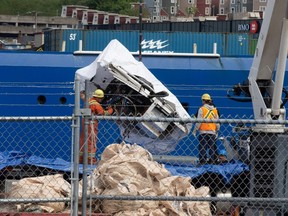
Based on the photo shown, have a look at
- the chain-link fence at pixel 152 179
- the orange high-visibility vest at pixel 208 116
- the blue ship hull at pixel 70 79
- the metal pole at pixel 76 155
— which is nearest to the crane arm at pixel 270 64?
the chain-link fence at pixel 152 179

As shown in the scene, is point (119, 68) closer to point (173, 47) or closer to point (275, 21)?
point (275, 21)

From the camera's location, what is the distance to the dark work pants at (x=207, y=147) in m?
→ 13.5

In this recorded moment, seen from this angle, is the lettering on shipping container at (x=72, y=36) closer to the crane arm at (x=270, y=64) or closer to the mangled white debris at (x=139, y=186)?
the crane arm at (x=270, y=64)

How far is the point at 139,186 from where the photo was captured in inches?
420

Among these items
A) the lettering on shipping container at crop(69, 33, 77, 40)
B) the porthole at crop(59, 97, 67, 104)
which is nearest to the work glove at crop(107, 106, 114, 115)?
the porthole at crop(59, 97, 67, 104)

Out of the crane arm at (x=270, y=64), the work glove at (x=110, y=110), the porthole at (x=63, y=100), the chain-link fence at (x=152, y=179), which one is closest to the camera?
the chain-link fence at (x=152, y=179)

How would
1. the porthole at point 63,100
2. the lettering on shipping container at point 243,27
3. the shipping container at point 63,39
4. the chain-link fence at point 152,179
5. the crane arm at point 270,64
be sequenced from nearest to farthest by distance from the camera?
the chain-link fence at point 152,179 → the crane arm at point 270,64 → the porthole at point 63,100 → the shipping container at point 63,39 → the lettering on shipping container at point 243,27

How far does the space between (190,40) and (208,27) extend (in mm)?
12378

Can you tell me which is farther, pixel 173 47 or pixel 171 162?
pixel 173 47

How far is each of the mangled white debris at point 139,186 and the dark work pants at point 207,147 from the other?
178cm

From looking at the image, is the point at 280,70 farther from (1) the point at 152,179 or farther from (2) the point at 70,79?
(2) the point at 70,79

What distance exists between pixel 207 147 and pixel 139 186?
4346 millimetres

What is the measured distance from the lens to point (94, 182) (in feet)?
35.7

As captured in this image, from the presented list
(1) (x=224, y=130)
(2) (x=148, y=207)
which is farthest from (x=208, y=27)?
(2) (x=148, y=207)
